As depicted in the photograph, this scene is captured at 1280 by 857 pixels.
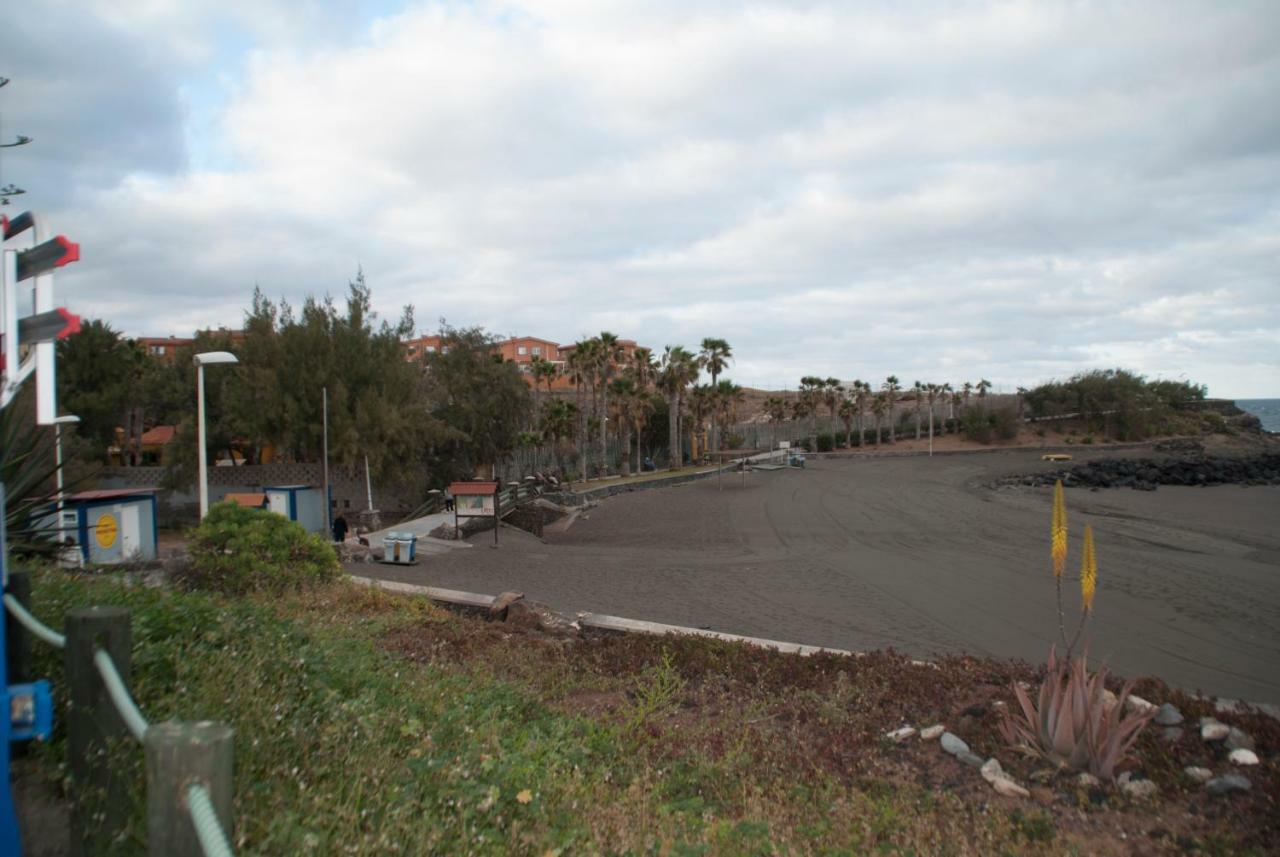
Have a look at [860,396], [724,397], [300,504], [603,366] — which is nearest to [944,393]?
[860,396]

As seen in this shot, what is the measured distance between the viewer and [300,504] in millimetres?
26656

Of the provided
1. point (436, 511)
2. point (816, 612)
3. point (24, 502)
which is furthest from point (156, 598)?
point (436, 511)

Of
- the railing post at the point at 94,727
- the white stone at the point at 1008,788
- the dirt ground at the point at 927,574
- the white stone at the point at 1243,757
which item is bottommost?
the dirt ground at the point at 927,574

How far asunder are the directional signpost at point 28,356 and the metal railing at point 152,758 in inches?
6.6

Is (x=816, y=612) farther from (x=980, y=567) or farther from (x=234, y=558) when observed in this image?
(x=234, y=558)

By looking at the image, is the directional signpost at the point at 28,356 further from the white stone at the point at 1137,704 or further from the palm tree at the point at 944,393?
the palm tree at the point at 944,393

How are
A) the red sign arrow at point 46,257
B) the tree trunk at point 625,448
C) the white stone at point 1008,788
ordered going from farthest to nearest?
→ the tree trunk at point 625,448, the white stone at point 1008,788, the red sign arrow at point 46,257

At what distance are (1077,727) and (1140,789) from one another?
1.66ft

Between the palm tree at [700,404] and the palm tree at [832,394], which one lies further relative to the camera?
the palm tree at [832,394]

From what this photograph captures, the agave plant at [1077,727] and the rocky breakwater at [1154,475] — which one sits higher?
the agave plant at [1077,727]

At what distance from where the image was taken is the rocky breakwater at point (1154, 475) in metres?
45.3

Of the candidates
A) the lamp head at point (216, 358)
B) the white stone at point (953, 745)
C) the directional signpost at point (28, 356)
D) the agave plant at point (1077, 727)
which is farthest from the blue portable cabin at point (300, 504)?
the directional signpost at point (28, 356)

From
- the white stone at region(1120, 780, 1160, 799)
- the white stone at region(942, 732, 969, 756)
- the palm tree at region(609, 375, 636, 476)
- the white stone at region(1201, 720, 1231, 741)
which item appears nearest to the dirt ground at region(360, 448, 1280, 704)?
the white stone at region(942, 732, 969, 756)

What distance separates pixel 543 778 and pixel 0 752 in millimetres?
2532
